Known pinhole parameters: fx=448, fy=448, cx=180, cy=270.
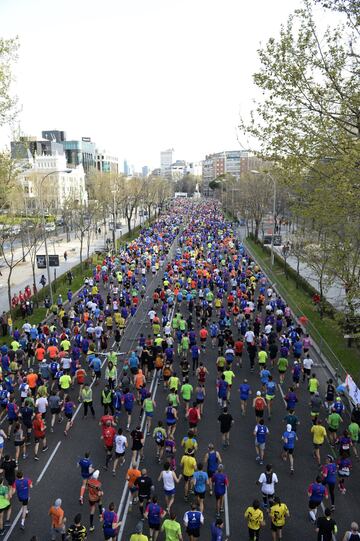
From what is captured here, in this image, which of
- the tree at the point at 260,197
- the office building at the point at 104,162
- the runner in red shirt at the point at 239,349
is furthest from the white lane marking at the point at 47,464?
the office building at the point at 104,162

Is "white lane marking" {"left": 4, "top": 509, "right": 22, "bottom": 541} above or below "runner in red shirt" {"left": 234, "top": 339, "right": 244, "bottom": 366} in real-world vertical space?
below

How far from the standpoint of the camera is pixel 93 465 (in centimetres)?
1130

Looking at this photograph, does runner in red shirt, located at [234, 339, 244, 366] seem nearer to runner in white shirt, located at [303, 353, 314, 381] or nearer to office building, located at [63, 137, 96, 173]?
runner in white shirt, located at [303, 353, 314, 381]

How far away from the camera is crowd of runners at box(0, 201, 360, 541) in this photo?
9.20 metres

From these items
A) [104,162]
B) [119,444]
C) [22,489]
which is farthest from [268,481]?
[104,162]

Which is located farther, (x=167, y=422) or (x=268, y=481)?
(x=167, y=422)

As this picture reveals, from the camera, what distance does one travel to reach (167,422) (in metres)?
12.0

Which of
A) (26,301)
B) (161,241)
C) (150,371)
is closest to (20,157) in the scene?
(26,301)

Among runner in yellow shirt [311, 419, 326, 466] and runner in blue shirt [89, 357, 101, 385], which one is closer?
runner in yellow shirt [311, 419, 326, 466]

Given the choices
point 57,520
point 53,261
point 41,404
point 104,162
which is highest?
point 104,162

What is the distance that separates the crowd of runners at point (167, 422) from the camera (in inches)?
362

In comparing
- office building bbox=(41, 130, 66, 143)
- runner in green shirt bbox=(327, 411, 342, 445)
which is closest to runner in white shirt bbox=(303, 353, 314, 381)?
runner in green shirt bbox=(327, 411, 342, 445)

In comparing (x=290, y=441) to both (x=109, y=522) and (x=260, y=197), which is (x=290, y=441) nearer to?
(x=109, y=522)

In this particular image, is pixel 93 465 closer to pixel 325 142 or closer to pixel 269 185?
pixel 325 142
